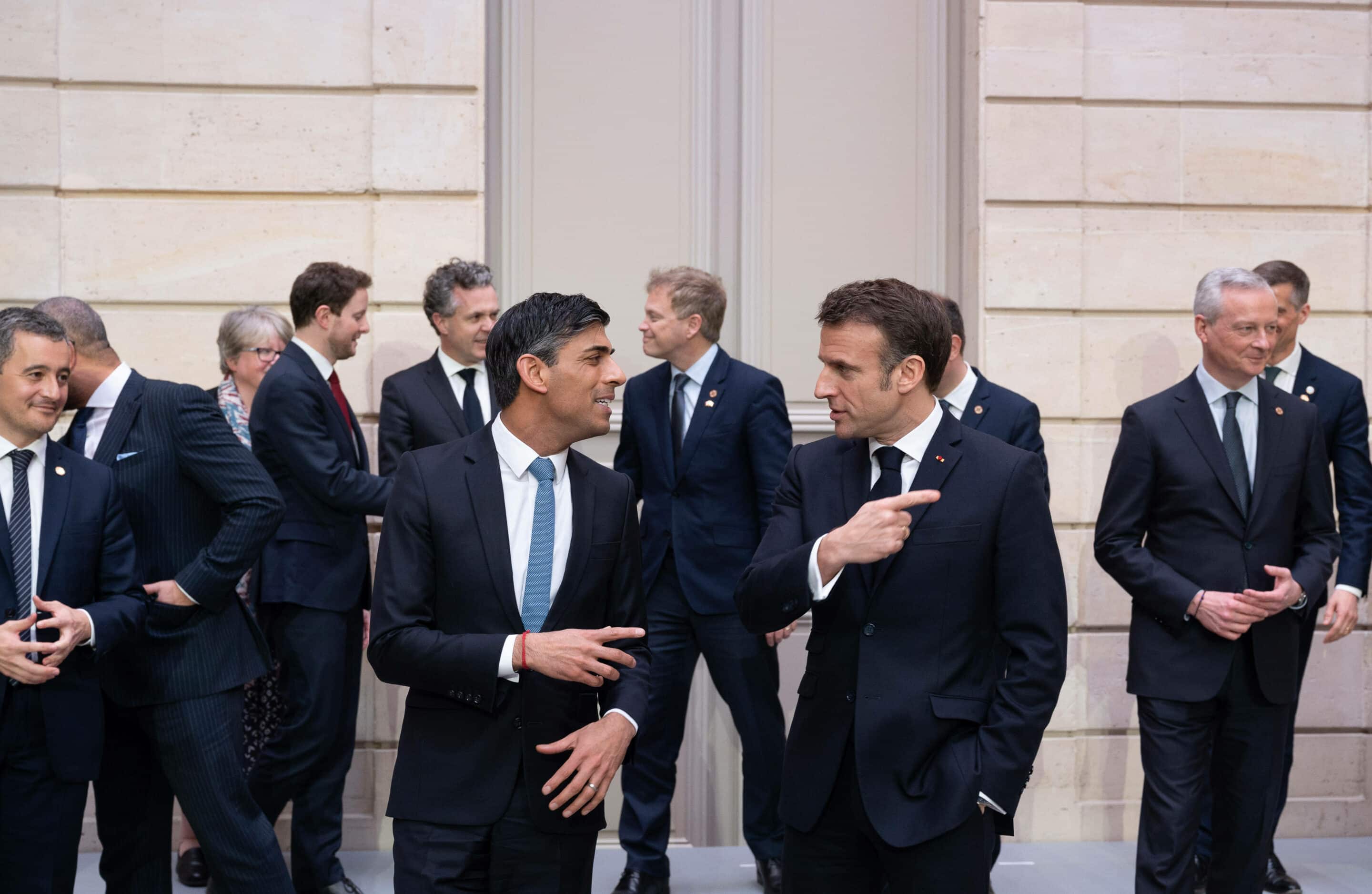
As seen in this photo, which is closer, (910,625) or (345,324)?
(910,625)

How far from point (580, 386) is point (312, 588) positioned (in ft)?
7.50

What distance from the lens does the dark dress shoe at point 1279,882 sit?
514 cm

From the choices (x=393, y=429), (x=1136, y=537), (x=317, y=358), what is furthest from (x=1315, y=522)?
(x=317, y=358)

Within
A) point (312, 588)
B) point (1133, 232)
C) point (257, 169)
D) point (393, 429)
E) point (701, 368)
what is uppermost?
point (257, 169)

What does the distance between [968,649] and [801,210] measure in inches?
150

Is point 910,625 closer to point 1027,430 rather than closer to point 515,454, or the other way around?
point 515,454

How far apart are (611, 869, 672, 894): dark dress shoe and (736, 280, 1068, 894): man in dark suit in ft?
7.16

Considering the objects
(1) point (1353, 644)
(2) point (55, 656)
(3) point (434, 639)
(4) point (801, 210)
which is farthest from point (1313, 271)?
(2) point (55, 656)

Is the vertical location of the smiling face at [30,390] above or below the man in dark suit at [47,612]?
above

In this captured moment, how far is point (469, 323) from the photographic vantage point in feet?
17.3

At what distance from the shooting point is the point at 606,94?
20.5 ft

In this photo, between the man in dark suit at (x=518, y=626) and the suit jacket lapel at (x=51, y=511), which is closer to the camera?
the man in dark suit at (x=518, y=626)

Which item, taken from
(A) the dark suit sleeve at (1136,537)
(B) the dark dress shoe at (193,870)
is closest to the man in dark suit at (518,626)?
(A) the dark suit sleeve at (1136,537)

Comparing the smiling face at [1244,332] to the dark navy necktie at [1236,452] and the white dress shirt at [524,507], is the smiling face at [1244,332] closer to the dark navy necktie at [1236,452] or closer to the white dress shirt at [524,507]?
the dark navy necktie at [1236,452]
